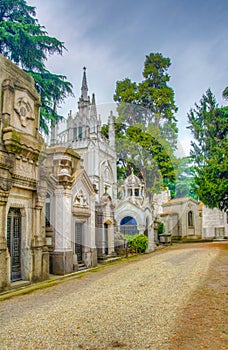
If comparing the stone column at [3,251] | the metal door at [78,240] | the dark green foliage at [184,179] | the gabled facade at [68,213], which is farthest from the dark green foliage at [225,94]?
the stone column at [3,251]

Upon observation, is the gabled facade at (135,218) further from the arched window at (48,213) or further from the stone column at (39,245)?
the stone column at (39,245)

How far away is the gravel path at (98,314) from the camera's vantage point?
15.5ft

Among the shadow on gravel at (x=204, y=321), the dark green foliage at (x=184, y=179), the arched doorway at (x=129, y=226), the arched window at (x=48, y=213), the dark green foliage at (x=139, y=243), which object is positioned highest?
the dark green foliage at (x=184, y=179)

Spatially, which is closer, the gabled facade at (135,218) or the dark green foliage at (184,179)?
the dark green foliage at (184,179)

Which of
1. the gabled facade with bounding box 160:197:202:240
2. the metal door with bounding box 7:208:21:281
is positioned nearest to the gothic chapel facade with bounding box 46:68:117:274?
the metal door with bounding box 7:208:21:281

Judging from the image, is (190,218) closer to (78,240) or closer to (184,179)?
(184,179)

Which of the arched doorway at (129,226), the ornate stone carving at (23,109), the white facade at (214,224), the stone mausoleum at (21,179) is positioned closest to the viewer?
the stone mausoleum at (21,179)

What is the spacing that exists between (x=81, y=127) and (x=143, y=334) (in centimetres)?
3392

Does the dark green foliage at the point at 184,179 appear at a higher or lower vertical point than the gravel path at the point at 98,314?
higher

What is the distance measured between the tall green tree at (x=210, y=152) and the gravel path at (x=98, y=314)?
1070 centimetres

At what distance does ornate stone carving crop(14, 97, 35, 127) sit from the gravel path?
17.8 feet

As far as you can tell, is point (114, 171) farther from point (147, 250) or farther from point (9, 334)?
point (9, 334)

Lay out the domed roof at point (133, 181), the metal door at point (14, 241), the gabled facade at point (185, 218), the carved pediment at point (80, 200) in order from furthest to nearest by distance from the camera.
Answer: the gabled facade at point (185, 218)
the domed roof at point (133, 181)
the carved pediment at point (80, 200)
the metal door at point (14, 241)

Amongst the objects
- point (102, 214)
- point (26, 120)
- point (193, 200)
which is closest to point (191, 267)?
point (102, 214)
